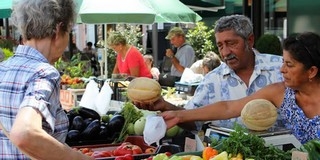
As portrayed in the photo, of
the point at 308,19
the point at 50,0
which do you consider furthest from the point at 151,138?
the point at 308,19

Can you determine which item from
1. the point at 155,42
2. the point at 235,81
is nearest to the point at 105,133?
the point at 235,81

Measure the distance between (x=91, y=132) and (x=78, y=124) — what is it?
0.23 metres

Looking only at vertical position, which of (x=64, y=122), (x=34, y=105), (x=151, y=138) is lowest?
(x=151, y=138)

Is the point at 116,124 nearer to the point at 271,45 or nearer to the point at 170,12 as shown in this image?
the point at 170,12

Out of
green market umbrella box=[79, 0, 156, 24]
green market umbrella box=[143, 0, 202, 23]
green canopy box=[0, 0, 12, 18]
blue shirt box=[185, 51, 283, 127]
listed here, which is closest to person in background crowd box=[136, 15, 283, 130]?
blue shirt box=[185, 51, 283, 127]

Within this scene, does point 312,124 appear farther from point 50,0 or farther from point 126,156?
point 50,0

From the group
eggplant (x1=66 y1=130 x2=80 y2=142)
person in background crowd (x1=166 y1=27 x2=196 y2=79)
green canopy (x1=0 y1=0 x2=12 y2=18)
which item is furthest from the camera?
person in background crowd (x1=166 y1=27 x2=196 y2=79)

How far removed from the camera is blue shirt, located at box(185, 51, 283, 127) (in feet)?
11.1

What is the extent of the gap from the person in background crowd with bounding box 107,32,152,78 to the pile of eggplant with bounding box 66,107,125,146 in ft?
12.0

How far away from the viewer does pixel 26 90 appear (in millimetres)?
1999

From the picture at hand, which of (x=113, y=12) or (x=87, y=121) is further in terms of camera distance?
(x=113, y=12)

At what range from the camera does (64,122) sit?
223cm

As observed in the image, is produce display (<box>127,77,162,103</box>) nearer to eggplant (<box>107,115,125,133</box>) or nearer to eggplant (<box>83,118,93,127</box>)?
eggplant (<box>107,115,125,133</box>)

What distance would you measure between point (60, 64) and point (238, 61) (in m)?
6.27
